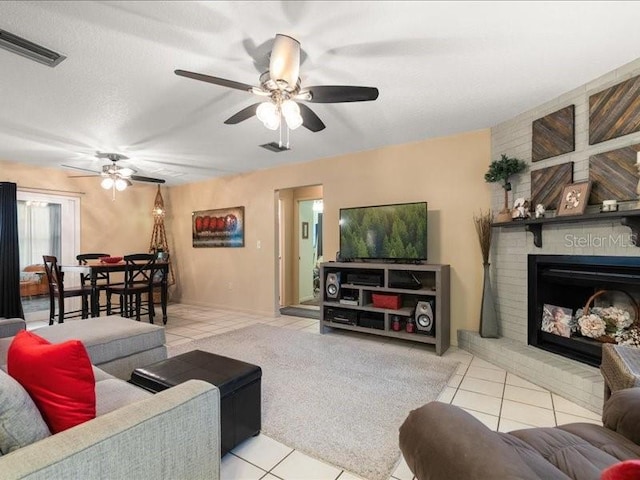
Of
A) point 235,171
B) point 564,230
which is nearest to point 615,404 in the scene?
point 564,230

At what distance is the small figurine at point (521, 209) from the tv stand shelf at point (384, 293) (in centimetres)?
86

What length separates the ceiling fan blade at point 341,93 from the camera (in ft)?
6.33

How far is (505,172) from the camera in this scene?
9.91 ft

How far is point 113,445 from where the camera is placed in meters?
0.92

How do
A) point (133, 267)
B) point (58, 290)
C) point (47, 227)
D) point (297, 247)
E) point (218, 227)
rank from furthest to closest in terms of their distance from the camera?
1. point (297, 247)
2. point (218, 227)
3. point (47, 227)
4. point (133, 267)
5. point (58, 290)

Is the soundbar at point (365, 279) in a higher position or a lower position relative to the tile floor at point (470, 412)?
higher

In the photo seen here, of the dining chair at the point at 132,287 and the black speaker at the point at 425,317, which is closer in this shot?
the black speaker at the point at 425,317

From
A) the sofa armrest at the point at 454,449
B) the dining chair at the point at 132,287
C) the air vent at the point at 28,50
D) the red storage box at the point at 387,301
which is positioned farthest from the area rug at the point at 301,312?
the air vent at the point at 28,50

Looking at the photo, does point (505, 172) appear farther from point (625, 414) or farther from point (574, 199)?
point (625, 414)

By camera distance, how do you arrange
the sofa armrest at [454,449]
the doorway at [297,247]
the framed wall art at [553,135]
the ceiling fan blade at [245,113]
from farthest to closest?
the doorway at [297,247]
the framed wall art at [553,135]
the ceiling fan blade at [245,113]
the sofa armrest at [454,449]

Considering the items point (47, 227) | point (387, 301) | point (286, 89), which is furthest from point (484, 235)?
point (47, 227)

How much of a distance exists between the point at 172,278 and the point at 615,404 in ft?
22.0

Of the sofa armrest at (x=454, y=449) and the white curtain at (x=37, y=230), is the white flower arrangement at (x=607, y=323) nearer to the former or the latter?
the sofa armrest at (x=454, y=449)

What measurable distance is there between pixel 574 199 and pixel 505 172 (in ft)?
2.23
